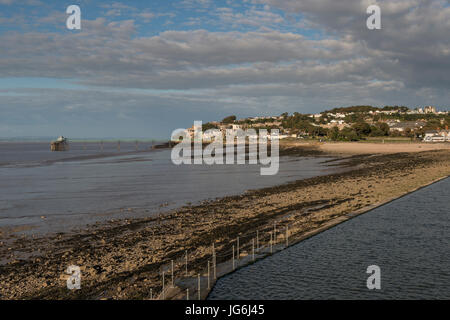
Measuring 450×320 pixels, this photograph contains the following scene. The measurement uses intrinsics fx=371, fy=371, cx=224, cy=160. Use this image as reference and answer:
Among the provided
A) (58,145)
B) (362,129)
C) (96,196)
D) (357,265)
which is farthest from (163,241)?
(58,145)

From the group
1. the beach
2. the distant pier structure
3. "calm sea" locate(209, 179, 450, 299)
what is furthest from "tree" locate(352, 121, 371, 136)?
"calm sea" locate(209, 179, 450, 299)

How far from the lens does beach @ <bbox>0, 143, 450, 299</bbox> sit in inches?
431

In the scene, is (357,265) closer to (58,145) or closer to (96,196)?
(96,196)

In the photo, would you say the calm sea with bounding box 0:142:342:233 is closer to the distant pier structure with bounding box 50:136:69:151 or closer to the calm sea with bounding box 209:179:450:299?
the calm sea with bounding box 209:179:450:299

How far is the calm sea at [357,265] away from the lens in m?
10.7

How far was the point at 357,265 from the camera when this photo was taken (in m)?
12.7

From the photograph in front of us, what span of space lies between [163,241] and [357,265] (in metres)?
→ 7.51

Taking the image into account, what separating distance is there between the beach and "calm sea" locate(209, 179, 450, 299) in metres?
1.04

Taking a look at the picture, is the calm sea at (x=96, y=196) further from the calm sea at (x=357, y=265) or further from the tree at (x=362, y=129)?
the tree at (x=362, y=129)

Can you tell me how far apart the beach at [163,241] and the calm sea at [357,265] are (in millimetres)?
1037

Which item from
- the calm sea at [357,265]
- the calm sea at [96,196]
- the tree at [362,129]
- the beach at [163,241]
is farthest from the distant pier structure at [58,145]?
the calm sea at [357,265]
